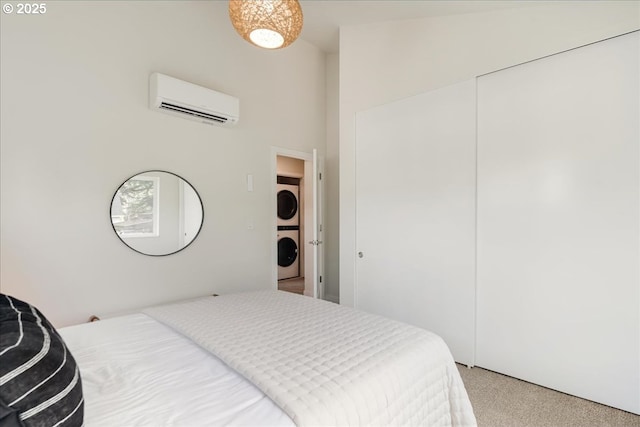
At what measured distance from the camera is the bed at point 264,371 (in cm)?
93

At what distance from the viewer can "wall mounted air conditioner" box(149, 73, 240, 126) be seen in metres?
2.49

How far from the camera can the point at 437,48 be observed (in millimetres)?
2615

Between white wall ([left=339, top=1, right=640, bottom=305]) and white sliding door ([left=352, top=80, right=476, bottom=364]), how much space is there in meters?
0.12

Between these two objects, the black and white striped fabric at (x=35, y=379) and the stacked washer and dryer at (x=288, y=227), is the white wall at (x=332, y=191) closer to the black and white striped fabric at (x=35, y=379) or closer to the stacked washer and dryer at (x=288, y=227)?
the stacked washer and dryer at (x=288, y=227)

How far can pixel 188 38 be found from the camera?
2.80 meters

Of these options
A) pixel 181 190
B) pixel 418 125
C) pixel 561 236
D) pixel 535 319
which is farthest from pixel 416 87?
pixel 181 190

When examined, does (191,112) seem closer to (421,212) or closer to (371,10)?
(371,10)

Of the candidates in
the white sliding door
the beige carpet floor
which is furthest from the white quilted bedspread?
the white sliding door

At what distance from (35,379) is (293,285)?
4.60 meters

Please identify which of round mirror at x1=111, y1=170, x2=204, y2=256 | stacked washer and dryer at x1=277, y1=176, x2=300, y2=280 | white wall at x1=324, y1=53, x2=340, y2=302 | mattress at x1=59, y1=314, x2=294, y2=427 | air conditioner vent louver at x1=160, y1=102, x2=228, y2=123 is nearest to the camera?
mattress at x1=59, y1=314, x2=294, y2=427

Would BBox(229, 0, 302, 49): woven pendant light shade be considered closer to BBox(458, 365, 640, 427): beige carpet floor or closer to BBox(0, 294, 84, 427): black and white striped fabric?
BBox(0, 294, 84, 427): black and white striped fabric

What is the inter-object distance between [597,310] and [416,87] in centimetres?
207

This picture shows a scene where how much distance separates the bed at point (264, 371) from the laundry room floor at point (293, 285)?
321cm

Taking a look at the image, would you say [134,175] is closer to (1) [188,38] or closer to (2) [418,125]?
(1) [188,38]
